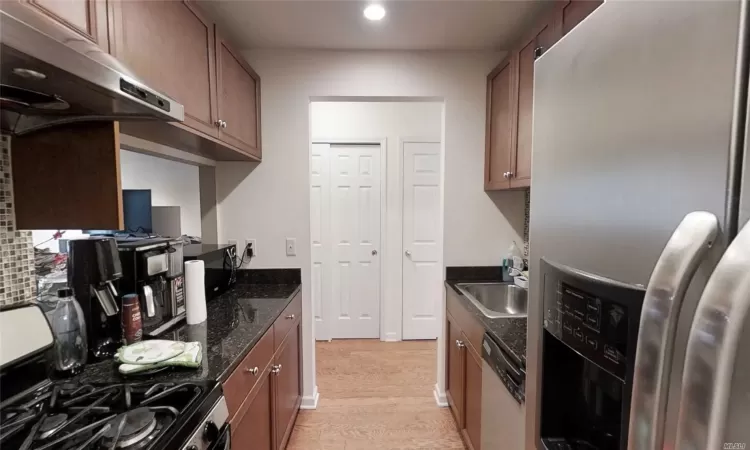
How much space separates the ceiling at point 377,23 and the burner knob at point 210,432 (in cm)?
187

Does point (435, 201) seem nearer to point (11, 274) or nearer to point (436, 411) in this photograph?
point (436, 411)

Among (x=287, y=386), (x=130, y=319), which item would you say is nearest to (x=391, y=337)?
(x=287, y=386)

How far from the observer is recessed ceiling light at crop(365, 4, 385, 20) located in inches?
71.1

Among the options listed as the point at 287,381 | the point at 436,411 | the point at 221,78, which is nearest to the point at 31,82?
the point at 221,78

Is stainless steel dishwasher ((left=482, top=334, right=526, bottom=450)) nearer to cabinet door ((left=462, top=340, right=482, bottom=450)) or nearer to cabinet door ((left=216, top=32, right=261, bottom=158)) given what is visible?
cabinet door ((left=462, top=340, right=482, bottom=450))

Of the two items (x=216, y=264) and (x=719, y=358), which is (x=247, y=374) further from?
(x=719, y=358)

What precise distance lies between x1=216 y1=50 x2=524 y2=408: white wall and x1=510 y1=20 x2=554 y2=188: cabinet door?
503 millimetres

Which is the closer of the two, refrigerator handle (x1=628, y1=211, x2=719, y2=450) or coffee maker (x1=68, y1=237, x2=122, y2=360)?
refrigerator handle (x1=628, y1=211, x2=719, y2=450)

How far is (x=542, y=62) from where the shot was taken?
2.80 feet

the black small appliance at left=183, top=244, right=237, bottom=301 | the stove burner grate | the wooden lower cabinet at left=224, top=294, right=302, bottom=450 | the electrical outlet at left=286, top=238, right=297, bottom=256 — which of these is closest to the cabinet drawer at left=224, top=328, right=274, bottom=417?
the wooden lower cabinet at left=224, top=294, right=302, bottom=450

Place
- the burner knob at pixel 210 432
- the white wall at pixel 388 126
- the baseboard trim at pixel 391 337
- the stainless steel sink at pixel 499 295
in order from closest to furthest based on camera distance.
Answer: the burner knob at pixel 210 432
the stainless steel sink at pixel 499 295
the white wall at pixel 388 126
the baseboard trim at pixel 391 337

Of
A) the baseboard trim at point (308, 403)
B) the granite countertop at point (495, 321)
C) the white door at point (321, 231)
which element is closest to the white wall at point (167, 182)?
the white door at point (321, 231)

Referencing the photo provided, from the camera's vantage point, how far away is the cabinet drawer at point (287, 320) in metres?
1.80

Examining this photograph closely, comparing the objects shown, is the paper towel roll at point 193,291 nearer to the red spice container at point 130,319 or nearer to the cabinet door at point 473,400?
the red spice container at point 130,319
